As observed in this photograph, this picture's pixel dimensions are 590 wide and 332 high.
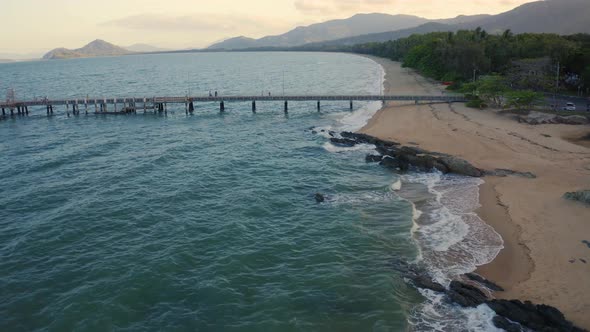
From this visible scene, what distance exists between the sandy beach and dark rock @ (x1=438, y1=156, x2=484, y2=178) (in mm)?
1218

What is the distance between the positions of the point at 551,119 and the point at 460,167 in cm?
2305

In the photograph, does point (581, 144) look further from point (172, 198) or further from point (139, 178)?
point (139, 178)

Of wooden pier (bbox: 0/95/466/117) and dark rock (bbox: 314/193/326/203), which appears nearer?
dark rock (bbox: 314/193/326/203)

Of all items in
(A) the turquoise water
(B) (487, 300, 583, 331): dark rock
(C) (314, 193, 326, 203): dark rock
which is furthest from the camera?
(C) (314, 193, 326, 203): dark rock

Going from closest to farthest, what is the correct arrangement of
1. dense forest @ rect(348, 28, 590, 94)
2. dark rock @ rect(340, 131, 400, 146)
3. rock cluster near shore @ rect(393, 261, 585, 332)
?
rock cluster near shore @ rect(393, 261, 585, 332), dark rock @ rect(340, 131, 400, 146), dense forest @ rect(348, 28, 590, 94)

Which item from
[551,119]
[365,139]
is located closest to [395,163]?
[365,139]

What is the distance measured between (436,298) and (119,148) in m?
43.1

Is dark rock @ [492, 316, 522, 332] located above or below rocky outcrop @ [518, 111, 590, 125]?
below

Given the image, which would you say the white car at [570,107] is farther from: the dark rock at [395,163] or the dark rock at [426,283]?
the dark rock at [426,283]

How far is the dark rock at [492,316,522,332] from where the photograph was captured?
Result: 722 inches

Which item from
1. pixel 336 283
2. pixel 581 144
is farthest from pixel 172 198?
pixel 581 144

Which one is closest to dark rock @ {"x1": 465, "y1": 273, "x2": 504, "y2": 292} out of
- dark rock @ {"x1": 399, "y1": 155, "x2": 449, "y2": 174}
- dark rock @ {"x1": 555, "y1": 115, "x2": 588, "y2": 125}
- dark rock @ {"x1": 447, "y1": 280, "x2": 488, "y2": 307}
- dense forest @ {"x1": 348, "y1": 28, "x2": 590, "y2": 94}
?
dark rock @ {"x1": 447, "y1": 280, "x2": 488, "y2": 307}

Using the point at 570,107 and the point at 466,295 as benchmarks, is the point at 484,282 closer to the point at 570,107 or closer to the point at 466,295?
the point at 466,295

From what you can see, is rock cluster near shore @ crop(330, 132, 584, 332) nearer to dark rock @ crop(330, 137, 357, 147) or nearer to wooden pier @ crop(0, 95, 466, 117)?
dark rock @ crop(330, 137, 357, 147)
